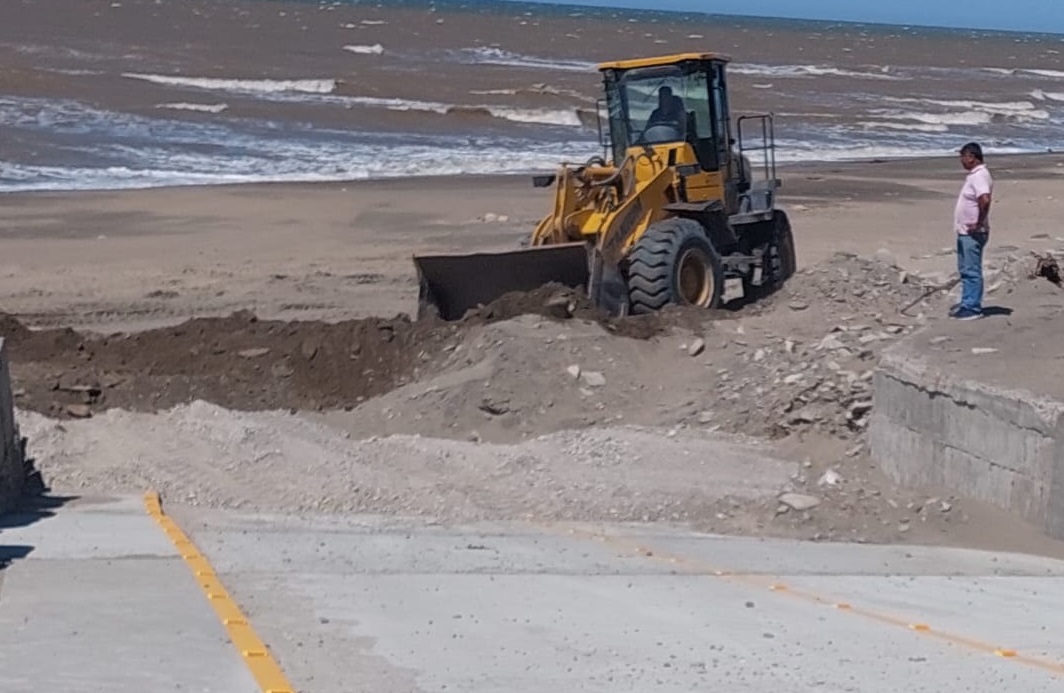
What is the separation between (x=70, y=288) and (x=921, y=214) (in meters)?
14.4

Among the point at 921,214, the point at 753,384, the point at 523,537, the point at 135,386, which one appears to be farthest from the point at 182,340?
the point at 921,214

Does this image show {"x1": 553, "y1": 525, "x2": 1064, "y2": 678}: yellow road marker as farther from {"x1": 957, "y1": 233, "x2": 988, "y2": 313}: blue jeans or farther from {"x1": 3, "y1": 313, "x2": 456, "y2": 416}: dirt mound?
{"x1": 957, "y1": 233, "x2": 988, "y2": 313}: blue jeans

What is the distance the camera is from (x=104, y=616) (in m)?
7.11

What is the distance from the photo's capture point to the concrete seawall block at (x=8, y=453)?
9.97 meters

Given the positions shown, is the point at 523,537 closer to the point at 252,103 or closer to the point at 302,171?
the point at 302,171

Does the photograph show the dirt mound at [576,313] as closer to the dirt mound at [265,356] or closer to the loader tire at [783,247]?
the dirt mound at [265,356]

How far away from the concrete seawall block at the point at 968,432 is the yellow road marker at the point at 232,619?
4987 millimetres

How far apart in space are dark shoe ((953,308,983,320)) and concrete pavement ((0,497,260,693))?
7016mm

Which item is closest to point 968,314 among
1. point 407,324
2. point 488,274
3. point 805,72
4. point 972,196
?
point 972,196

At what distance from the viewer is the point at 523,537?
9977 millimetres

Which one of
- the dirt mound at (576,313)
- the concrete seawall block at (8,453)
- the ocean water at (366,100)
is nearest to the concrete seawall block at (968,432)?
the dirt mound at (576,313)

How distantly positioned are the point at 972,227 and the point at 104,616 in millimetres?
8499

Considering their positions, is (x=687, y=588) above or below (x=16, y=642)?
below

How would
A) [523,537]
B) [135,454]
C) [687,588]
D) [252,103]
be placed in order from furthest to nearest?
[252,103], [135,454], [523,537], [687,588]
